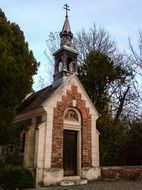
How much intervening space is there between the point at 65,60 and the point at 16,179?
28.2ft

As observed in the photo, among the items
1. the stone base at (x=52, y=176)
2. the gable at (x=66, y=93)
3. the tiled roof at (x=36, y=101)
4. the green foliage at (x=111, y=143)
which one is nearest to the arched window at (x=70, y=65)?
the gable at (x=66, y=93)

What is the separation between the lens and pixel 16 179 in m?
14.7

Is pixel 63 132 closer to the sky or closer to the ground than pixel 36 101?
closer to the ground

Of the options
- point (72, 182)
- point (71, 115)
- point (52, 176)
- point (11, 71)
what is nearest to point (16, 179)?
point (52, 176)

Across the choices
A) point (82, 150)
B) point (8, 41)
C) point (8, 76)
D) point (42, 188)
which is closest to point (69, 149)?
point (82, 150)

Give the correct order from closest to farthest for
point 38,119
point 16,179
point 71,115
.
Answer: point 16,179
point 38,119
point 71,115

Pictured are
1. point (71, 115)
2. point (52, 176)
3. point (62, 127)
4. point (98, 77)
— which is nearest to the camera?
point (52, 176)

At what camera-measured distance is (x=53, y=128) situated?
A: 54.3ft

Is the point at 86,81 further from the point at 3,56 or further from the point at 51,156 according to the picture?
the point at 3,56

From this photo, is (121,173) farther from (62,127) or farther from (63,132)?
(62,127)

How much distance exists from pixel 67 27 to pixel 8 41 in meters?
7.06

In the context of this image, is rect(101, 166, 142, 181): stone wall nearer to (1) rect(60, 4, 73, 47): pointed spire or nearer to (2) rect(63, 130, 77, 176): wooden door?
(2) rect(63, 130, 77, 176): wooden door

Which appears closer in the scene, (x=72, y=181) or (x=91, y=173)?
(x=72, y=181)

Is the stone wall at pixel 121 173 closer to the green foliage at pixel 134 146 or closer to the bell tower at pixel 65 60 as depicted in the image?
the green foliage at pixel 134 146
